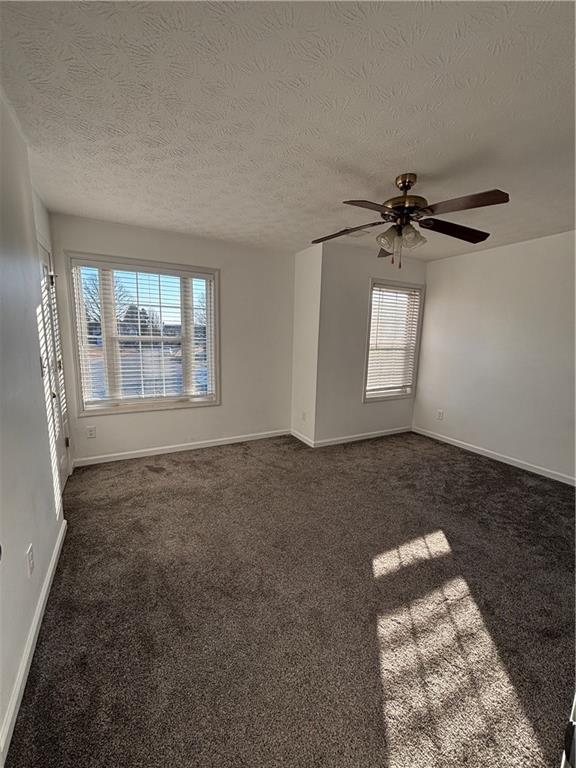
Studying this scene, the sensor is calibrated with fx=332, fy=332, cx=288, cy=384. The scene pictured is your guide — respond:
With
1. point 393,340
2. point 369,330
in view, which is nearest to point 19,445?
point 369,330

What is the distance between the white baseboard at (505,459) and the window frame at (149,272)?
117 inches

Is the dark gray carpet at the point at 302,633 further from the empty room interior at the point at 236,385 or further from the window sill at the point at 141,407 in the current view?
the window sill at the point at 141,407

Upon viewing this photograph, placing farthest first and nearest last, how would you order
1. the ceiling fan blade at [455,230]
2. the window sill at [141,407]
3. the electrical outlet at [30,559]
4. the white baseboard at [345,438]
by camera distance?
the white baseboard at [345,438] < the window sill at [141,407] < the ceiling fan blade at [455,230] < the electrical outlet at [30,559]

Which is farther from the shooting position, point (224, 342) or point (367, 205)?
point (224, 342)

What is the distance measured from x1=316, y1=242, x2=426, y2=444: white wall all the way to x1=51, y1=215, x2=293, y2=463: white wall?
1.95ft

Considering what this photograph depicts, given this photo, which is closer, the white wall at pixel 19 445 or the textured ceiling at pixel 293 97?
the textured ceiling at pixel 293 97

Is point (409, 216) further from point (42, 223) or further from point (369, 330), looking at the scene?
point (42, 223)

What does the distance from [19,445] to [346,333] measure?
3366 millimetres

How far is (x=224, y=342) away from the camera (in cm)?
395

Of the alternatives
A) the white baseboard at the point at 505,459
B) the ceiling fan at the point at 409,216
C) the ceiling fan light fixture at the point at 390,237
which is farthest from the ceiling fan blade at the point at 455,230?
the white baseboard at the point at 505,459

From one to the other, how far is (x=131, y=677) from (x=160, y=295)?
10.4 ft

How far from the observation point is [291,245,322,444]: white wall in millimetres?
3941

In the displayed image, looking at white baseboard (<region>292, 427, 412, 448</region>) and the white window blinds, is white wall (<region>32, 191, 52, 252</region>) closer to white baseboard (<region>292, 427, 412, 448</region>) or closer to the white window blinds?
white baseboard (<region>292, 427, 412, 448</region>)

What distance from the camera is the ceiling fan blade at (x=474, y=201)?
1.61 metres
